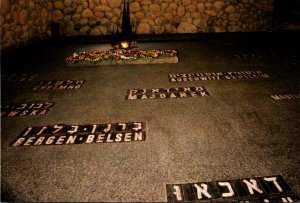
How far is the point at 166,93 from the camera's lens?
4.96 meters

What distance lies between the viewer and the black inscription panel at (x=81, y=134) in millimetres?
3367

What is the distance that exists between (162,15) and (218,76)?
249 inches

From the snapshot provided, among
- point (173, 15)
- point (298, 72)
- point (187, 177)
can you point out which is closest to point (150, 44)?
point (173, 15)

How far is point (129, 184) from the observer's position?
2.54 m

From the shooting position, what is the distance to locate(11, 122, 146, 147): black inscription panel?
3.37 m

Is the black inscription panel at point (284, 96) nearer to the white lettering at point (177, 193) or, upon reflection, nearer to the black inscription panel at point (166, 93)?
the black inscription panel at point (166, 93)

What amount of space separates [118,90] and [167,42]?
17.1ft

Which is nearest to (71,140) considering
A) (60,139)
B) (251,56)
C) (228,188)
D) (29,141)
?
(60,139)

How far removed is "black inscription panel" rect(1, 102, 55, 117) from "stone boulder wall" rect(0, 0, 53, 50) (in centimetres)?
427

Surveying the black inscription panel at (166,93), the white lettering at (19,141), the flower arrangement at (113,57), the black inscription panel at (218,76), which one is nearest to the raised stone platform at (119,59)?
the flower arrangement at (113,57)

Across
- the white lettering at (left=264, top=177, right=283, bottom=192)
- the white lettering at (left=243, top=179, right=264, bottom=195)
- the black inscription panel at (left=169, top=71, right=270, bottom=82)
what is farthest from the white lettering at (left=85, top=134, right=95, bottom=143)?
the black inscription panel at (left=169, top=71, right=270, bottom=82)

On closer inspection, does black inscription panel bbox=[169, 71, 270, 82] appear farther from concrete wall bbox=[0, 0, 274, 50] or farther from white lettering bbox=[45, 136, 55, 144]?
concrete wall bbox=[0, 0, 274, 50]

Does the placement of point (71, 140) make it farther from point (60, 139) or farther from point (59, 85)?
point (59, 85)

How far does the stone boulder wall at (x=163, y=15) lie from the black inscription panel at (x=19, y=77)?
552cm
